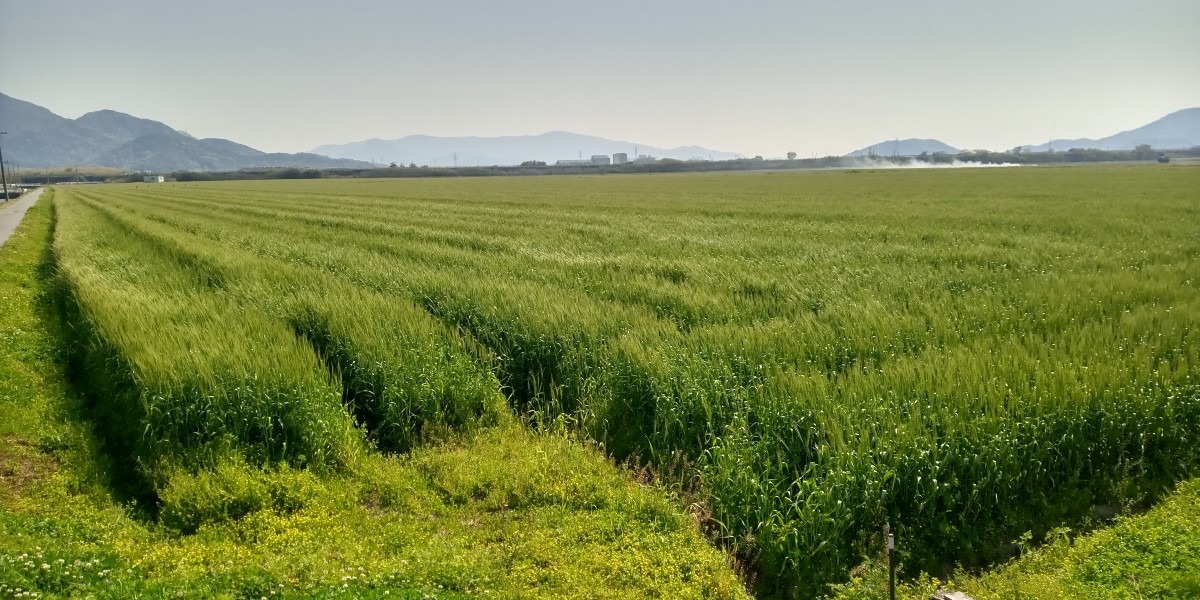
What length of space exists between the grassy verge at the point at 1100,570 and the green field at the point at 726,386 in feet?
0.94

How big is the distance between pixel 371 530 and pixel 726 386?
11.2ft

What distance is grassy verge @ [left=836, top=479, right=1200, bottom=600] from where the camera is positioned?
4.02 m

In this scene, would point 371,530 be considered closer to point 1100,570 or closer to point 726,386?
point 726,386

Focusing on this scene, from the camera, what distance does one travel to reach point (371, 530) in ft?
16.7

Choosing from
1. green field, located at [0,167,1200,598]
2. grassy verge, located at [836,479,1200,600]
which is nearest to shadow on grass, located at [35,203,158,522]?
green field, located at [0,167,1200,598]

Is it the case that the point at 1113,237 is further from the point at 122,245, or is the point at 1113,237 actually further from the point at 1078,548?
the point at 122,245

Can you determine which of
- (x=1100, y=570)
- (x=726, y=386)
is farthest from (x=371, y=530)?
(x=1100, y=570)

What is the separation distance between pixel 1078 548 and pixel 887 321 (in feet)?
13.8

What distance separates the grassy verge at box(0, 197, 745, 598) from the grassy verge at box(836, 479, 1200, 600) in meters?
1.16

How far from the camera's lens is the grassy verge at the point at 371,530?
4.34 m

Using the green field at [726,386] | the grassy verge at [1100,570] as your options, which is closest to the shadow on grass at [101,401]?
the green field at [726,386]

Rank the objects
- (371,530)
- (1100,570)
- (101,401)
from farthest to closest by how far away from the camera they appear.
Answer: (101,401)
(371,530)
(1100,570)

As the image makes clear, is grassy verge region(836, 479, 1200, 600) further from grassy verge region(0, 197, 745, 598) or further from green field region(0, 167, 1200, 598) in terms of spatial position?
grassy verge region(0, 197, 745, 598)

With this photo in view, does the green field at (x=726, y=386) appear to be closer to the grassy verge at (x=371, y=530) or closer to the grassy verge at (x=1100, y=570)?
the grassy verge at (x=371, y=530)
